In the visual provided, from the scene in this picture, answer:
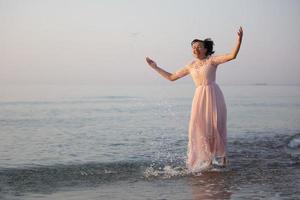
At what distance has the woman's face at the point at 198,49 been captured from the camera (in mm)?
9331

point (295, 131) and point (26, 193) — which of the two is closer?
point (26, 193)

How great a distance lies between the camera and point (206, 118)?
933 centimetres

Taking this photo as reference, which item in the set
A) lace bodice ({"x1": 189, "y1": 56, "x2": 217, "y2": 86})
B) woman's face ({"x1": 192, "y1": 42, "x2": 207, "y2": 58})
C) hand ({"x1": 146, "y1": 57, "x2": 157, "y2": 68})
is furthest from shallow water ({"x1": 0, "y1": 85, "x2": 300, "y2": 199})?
woman's face ({"x1": 192, "y1": 42, "x2": 207, "y2": 58})

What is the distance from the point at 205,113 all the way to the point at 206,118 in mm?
92

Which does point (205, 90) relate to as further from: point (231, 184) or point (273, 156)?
point (273, 156)

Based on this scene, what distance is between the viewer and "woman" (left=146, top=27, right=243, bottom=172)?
362 inches

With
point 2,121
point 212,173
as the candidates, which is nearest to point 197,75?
point 212,173

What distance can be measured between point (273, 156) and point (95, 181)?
4612 millimetres

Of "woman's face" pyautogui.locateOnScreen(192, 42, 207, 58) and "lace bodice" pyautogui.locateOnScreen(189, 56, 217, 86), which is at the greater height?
"woman's face" pyautogui.locateOnScreen(192, 42, 207, 58)

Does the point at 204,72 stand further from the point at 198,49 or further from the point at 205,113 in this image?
the point at 205,113

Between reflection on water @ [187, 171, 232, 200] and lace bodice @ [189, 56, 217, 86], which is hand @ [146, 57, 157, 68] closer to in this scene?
lace bodice @ [189, 56, 217, 86]

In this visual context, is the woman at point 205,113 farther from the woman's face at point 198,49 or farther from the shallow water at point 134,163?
the shallow water at point 134,163

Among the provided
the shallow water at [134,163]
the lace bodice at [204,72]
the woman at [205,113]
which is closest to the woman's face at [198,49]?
the woman at [205,113]

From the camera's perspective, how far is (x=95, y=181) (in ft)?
27.9
